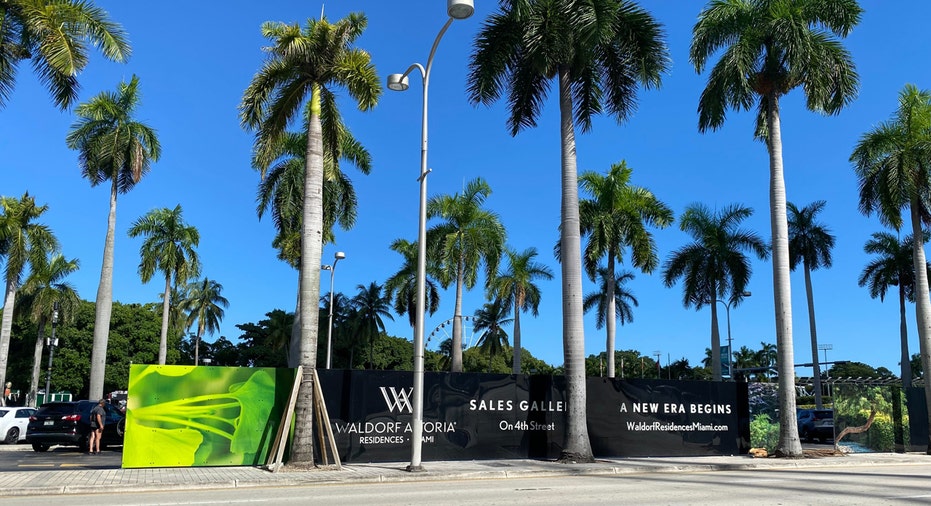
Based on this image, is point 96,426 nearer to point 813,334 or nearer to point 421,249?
point 421,249

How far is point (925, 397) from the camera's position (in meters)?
25.4

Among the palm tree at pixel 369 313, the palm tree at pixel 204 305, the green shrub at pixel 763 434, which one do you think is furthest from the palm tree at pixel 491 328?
the green shrub at pixel 763 434

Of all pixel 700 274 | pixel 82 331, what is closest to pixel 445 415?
pixel 700 274

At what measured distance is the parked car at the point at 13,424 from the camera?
81.6ft

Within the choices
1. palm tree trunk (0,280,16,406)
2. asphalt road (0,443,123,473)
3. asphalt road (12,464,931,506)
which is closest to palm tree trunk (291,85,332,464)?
asphalt road (12,464,931,506)

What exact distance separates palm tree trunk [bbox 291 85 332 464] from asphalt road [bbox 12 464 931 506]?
92.9 inches

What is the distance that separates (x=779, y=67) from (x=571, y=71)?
724 centimetres

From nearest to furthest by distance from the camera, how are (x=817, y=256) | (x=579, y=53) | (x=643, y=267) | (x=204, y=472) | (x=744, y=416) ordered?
(x=204, y=472), (x=579, y=53), (x=744, y=416), (x=643, y=267), (x=817, y=256)

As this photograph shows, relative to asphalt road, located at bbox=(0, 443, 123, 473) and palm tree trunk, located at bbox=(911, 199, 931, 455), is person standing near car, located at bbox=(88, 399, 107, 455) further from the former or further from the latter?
palm tree trunk, located at bbox=(911, 199, 931, 455)

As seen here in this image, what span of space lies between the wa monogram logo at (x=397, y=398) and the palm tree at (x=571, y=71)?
4.15 m

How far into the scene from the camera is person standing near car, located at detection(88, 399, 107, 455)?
61.9 ft

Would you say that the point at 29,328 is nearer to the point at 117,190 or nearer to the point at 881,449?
the point at 117,190

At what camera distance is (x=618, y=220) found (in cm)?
3356

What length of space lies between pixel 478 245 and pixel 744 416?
56.4 ft
